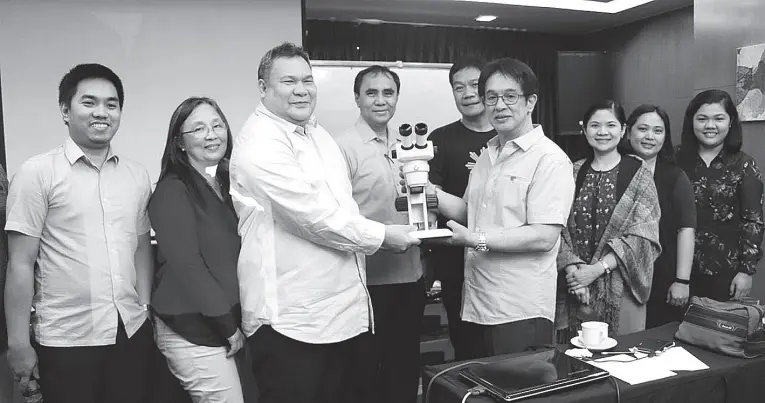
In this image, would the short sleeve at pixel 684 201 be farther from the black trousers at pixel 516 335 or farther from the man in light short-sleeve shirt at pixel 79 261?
the man in light short-sleeve shirt at pixel 79 261

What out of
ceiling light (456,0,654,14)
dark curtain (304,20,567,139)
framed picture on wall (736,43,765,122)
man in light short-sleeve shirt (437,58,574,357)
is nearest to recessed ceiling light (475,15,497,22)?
dark curtain (304,20,567,139)

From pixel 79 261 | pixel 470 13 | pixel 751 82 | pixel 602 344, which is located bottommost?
pixel 602 344

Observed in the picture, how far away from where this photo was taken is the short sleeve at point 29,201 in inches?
67.7

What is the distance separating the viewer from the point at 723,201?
2.64m

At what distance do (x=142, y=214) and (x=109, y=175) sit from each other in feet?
0.51

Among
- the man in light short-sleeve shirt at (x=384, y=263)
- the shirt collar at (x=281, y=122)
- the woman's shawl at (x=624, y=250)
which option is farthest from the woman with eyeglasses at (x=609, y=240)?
the shirt collar at (x=281, y=122)

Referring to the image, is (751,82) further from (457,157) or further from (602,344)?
(602,344)

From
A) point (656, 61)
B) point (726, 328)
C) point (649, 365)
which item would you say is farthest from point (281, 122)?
point (656, 61)

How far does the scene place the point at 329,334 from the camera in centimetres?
173

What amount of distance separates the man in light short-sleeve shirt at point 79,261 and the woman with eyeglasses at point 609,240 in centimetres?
162

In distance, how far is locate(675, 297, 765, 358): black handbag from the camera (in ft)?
5.10

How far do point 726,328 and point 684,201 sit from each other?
Answer: 1.04 m

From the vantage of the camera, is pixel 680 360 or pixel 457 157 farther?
pixel 457 157

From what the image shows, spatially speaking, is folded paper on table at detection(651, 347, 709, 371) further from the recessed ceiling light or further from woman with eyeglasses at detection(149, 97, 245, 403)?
the recessed ceiling light
